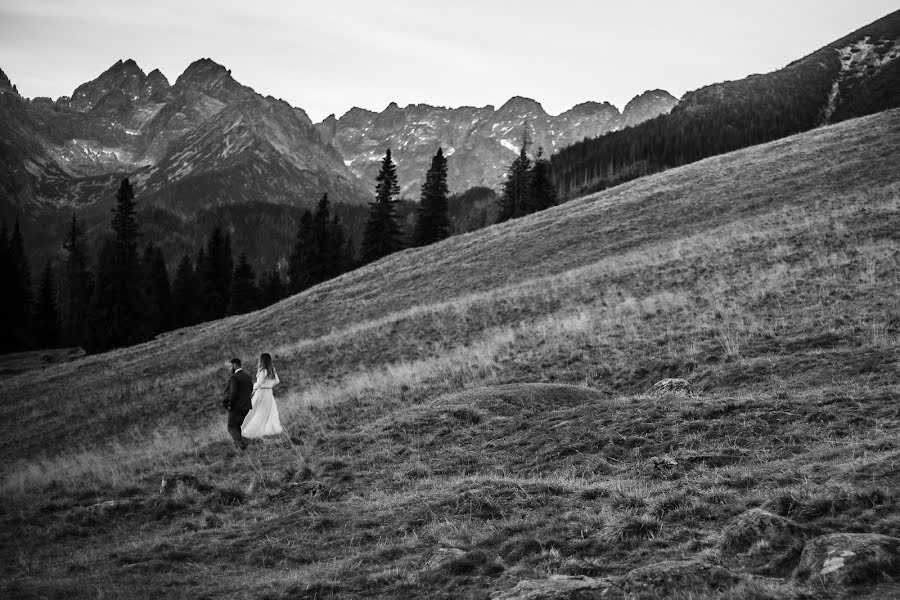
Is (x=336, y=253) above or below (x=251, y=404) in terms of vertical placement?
above

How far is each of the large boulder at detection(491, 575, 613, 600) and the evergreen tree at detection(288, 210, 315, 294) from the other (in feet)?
228

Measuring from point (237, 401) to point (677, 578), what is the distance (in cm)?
1196

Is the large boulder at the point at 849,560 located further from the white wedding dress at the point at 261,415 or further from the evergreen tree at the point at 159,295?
the evergreen tree at the point at 159,295

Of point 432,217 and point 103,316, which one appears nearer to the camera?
point 103,316

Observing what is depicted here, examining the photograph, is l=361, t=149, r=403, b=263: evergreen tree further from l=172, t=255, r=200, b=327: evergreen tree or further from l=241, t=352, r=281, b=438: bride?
l=241, t=352, r=281, b=438: bride

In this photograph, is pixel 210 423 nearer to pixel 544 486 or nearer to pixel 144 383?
pixel 144 383

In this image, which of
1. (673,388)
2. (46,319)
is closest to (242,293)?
(46,319)

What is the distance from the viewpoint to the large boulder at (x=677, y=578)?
482 centimetres

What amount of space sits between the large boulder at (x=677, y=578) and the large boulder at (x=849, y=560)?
1.71ft

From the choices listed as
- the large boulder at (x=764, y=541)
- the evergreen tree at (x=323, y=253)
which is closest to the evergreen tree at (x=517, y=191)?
the evergreen tree at (x=323, y=253)

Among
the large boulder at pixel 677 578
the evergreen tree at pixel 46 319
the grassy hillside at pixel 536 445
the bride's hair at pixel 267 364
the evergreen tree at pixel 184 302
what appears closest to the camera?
the large boulder at pixel 677 578

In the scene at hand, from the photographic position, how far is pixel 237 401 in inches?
589

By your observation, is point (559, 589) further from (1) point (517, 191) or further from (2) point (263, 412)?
(1) point (517, 191)

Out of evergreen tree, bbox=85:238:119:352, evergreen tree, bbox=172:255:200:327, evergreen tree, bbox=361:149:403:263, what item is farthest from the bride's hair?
evergreen tree, bbox=172:255:200:327
